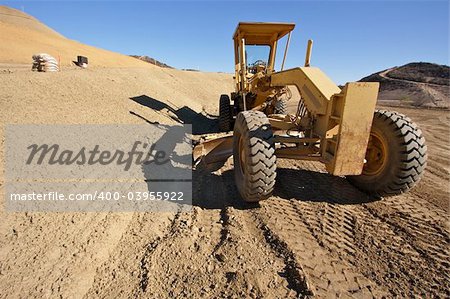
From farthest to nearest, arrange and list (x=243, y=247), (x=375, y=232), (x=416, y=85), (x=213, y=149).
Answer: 1. (x=416, y=85)
2. (x=213, y=149)
3. (x=375, y=232)
4. (x=243, y=247)

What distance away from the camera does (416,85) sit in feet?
92.6

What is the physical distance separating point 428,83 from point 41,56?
33480 mm

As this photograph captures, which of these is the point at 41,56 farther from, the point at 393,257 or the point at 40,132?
the point at 393,257

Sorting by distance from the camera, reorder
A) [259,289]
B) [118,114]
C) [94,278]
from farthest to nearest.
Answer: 1. [118,114]
2. [94,278]
3. [259,289]

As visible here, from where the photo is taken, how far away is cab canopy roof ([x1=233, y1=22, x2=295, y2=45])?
22.1 ft

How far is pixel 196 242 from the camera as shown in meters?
2.96

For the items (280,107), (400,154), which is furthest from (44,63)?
(400,154)

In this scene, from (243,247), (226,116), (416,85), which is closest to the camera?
(243,247)

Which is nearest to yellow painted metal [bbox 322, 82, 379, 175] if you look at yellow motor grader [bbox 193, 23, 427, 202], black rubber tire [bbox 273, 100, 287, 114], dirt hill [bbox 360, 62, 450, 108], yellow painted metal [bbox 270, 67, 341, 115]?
yellow motor grader [bbox 193, 23, 427, 202]

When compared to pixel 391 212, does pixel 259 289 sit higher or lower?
lower

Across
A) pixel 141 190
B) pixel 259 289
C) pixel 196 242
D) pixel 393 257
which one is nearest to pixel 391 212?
pixel 393 257

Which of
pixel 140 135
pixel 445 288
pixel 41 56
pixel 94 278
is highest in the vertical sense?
pixel 41 56

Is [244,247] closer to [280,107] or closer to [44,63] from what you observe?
[280,107]

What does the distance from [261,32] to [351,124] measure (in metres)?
4.79
